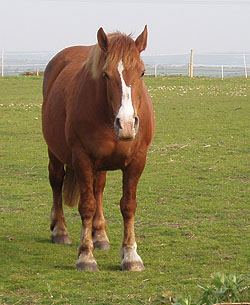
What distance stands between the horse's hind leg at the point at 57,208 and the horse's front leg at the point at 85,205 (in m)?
0.92

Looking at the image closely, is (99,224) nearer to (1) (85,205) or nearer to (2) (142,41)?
(1) (85,205)

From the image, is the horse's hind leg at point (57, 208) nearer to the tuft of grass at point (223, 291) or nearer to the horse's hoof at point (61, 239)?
the horse's hoof at point (61, 239)

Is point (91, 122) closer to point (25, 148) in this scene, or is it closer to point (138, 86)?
point (138, 86)

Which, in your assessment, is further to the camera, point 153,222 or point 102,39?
point 153,222

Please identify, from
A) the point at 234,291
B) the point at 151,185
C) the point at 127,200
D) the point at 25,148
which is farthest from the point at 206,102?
the point at 234,291

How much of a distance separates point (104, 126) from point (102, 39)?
0.74 m

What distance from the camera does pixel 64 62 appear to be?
7188 mm

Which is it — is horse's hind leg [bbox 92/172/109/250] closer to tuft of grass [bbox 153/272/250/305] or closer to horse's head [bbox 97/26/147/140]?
horse's head [bbox 97/26/147/140]

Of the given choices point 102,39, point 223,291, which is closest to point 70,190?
point 102,39

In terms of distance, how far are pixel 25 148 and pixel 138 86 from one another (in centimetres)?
808

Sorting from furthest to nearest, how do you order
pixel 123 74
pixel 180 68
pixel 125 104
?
1. pixel 180 68
2. pixel 123 74
3. pixel 125 104

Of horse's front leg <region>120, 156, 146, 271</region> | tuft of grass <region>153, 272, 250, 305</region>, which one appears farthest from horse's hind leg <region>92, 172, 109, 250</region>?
tuft of grass <region>153, 272, 250, 305</region>

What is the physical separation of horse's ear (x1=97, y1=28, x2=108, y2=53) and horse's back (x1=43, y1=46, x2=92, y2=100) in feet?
5.01

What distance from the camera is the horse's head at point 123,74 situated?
4.88 meters
